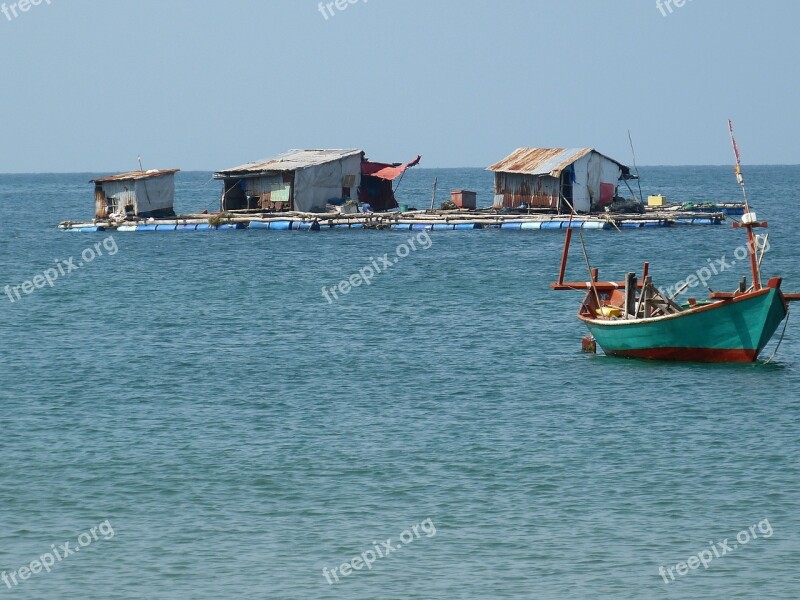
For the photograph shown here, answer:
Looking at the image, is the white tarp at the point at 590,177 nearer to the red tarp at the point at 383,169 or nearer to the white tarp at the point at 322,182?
the red tarp at the point at 383,169

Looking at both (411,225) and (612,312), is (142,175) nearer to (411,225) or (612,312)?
(411,225)

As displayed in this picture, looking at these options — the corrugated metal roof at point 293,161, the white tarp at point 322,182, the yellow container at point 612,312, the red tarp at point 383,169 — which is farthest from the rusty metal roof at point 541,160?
the yellow container at point 612,312

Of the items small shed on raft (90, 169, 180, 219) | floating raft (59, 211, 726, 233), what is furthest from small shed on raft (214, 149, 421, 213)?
small shed on raft (90, 169, 180, 219)

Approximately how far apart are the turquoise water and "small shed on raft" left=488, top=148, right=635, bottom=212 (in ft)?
93.7

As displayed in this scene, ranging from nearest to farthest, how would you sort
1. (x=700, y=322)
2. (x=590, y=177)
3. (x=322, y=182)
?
(x=700, y=322), (x=590, y=177), (x=322, y=182)

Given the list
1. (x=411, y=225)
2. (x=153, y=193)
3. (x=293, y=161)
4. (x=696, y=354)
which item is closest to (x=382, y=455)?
(x=696, y=354)

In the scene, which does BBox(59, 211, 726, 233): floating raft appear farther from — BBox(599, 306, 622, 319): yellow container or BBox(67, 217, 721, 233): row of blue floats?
BBox(599, 306, 622, 319): yellow container

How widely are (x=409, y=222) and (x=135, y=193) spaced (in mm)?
17189

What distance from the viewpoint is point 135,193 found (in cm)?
7806

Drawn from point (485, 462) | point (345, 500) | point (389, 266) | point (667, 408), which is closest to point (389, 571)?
point (345, 500)

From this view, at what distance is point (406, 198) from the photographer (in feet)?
477

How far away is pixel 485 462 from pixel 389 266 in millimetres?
37166

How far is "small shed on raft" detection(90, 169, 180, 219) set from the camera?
253ft

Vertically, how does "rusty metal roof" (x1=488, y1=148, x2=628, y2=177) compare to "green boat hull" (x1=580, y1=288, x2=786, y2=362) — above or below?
above
